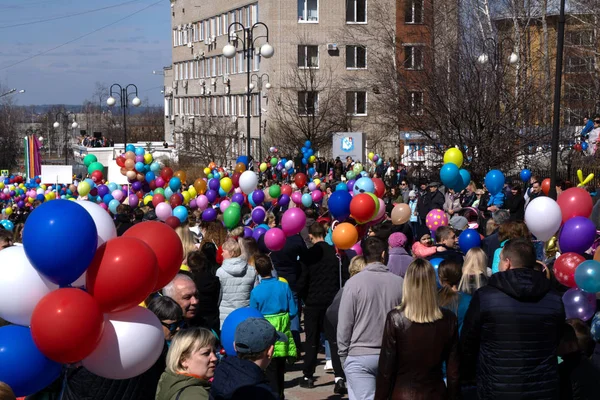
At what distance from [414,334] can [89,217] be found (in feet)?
7.78

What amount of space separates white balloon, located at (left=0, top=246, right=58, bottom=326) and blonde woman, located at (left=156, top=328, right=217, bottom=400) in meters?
0.80

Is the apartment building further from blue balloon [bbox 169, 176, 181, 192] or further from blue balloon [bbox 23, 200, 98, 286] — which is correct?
blue balloon [bbox 23, 200, 98, 286]

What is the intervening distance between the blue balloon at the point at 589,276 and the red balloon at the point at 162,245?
11.7 feet

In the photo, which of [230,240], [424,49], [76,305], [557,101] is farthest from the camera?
[424,49]

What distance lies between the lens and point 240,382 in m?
4.69

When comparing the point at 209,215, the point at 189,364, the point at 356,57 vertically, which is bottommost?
the point at 209,215

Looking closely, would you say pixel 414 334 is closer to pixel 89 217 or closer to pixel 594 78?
pixel 89 217

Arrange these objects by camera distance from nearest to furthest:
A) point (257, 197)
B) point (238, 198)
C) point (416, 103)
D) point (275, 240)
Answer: point (275, 240), point (238, 198), point (257, 197), point (416, 103)

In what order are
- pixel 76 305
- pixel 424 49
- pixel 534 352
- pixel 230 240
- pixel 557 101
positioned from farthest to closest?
pixel 424 49 < pixel 557 101 < pixel 230 240 < pixel 534 352 < pixel 76 305

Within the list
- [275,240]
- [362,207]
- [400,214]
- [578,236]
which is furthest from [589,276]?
[400,214]

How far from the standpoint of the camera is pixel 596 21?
1152 inches

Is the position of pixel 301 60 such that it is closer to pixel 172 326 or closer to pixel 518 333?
pixel 172 326

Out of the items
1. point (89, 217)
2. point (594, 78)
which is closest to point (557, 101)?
point (89, 217)

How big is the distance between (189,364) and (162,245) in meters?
0.68
